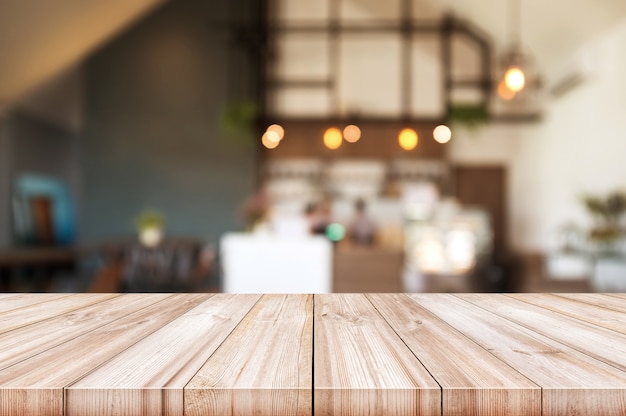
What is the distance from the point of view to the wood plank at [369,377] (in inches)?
25.6

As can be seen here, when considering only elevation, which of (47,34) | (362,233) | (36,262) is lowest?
(36,262)

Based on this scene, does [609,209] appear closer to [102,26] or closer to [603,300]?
[603,300]

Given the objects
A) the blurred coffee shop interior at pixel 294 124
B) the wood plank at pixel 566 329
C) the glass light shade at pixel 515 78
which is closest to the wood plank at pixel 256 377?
the wood plank at pixel 566 329

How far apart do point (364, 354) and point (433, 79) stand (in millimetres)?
9457

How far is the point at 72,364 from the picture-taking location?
746mm

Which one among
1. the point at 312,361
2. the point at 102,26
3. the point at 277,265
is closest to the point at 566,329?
the point at 312,361

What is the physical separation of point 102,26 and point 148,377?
8641 millimetres

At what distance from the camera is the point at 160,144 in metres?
9.30

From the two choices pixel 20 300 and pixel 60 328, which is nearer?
pixel 60 328

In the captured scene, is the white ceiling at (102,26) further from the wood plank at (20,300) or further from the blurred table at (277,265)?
the wood plank at (20,300)

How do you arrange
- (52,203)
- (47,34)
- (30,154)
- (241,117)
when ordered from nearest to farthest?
(47,34), (30,154), (241,117), (52,203)

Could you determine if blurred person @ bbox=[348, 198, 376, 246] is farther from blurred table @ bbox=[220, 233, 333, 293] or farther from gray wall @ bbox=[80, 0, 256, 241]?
gray wall @ bbox=[80, 0, 256, 241]

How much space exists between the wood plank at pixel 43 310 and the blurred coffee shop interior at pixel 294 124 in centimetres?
630

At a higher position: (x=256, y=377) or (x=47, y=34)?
(x=47, y=34)
